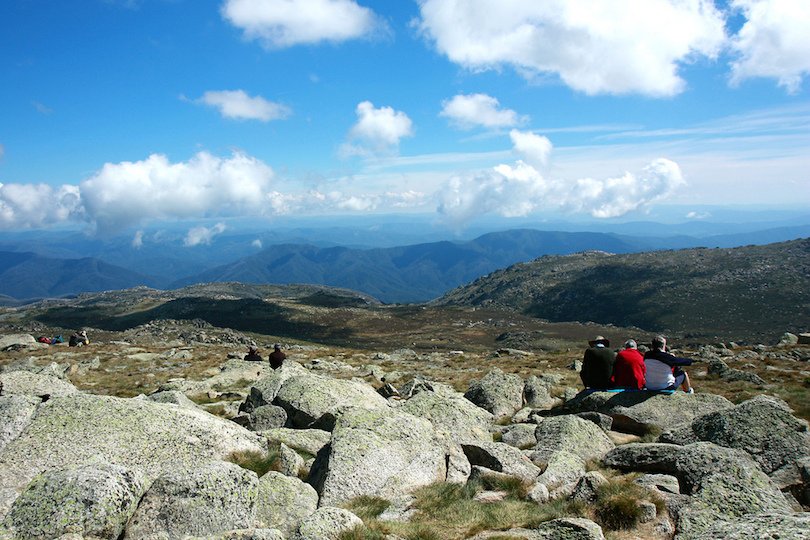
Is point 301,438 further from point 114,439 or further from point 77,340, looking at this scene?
point 77,340

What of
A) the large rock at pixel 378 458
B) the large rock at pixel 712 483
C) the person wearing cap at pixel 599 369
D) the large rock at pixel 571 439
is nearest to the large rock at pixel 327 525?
the large rock at pixel 378 458

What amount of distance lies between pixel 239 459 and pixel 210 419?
7.24 ft

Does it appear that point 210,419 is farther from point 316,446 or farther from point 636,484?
point 636,484

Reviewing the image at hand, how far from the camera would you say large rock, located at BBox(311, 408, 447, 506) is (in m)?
11.6

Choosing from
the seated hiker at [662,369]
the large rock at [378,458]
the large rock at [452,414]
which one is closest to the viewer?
the large rock at [378,458]

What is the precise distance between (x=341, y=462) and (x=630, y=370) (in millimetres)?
13014

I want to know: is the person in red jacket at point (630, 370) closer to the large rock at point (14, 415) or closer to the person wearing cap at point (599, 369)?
the person wearing cap at point (599, 369)

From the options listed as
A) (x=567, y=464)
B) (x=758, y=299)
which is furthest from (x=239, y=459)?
(x=758, y=299)

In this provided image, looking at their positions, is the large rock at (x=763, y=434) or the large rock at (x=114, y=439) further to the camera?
the large rock at (x=763, y=434)

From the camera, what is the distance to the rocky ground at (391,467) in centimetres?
852

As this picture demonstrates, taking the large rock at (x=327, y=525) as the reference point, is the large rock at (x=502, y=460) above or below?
below

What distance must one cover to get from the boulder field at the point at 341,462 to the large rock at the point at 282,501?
0.03m

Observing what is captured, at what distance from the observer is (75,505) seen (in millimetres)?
8297

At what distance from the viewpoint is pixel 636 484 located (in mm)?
10891
